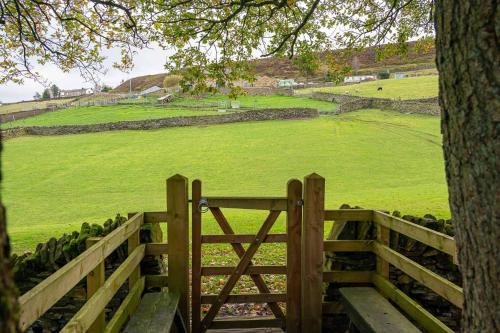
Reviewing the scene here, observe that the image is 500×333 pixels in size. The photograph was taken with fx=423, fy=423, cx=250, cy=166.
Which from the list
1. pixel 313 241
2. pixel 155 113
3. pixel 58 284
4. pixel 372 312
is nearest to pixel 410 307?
pixel 372 312

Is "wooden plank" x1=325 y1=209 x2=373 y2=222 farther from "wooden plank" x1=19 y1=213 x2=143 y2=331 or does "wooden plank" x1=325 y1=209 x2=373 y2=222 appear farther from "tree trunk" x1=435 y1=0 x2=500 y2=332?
"tree trunk" x1=435 y1=0 x2=500 y2=332

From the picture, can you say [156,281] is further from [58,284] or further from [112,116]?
[112,116]

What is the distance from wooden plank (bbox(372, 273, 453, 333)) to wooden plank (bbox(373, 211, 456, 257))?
56 centimetres

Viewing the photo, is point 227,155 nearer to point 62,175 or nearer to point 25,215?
point 62,175

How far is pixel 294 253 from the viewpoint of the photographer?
4.62m

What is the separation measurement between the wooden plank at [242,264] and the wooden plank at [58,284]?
1.59 meters

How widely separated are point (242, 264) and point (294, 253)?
0.58m

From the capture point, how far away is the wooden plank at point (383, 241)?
4465mm

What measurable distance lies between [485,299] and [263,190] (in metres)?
14.4

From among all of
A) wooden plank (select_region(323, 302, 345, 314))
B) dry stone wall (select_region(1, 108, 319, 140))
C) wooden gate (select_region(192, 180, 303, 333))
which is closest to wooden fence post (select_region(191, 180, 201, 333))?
wooden gate (select_region(192, 180, 303, 333))

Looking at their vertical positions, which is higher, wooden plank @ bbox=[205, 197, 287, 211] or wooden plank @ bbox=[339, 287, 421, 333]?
wooden plank @ bbox=[205, 197, 287, 211]

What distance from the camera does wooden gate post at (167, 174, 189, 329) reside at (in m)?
4.46

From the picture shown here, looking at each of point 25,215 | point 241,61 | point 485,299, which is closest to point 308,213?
point 485,299

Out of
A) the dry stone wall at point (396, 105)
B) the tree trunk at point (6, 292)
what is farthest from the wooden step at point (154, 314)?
the dry stone wall at point (396, 105)
